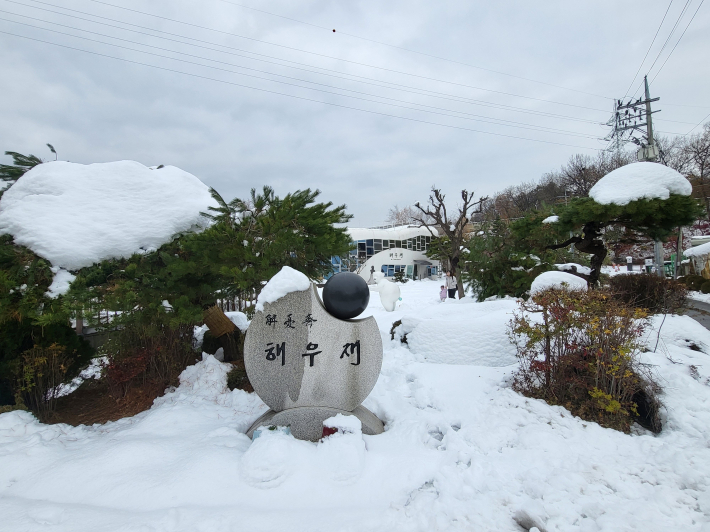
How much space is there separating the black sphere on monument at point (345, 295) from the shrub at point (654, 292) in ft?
20.9

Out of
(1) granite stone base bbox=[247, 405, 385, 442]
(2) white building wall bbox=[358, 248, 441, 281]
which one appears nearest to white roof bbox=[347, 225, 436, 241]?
(2) white building wall bbox=[358, 248, 441, 281]

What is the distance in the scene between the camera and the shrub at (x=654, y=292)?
807 cm

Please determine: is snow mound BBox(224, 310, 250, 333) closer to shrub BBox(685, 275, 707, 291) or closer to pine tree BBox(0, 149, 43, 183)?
pine tree BBox(0, 149, 43, 183)

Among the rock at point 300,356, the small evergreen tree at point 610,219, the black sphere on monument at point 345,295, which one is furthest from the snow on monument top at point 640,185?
the rock at point 300,356

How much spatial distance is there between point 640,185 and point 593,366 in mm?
5124

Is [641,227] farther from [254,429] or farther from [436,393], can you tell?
[254,429]

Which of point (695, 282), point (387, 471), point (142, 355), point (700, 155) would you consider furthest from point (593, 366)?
point (700, 155)

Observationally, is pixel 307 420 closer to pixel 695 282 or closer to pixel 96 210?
pixel 96 210

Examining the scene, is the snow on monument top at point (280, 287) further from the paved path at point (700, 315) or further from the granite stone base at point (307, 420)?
the paved path at point (700, 315)

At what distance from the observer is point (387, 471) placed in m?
3.50

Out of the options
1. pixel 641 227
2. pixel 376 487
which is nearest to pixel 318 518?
pixel 376 487

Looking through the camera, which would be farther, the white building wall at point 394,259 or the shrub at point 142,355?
the white building wall at point 394,259

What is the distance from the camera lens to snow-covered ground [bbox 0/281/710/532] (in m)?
2.85

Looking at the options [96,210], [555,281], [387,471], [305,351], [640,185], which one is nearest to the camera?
[387,471]
